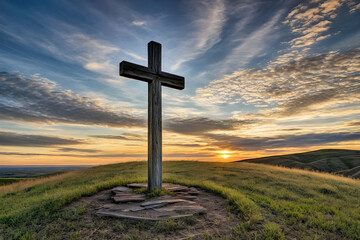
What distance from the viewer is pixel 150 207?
614 centimetres

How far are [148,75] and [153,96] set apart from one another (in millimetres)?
814

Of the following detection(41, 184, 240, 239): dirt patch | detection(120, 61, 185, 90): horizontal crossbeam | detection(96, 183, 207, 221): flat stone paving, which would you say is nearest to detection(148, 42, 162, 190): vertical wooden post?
detection(120, 61, 185, 90): horizontal crossbeam

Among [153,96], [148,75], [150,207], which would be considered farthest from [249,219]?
[148,75]

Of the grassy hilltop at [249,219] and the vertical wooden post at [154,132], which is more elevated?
the vertical wooden post at [154,132]

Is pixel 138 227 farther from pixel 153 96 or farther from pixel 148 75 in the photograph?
pixel 148 75

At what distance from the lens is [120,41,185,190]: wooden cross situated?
24.8 ft

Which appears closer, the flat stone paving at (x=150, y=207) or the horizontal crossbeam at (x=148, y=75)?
the flat stone paving at (x=150, y=207)

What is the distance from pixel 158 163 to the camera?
768 centimetres

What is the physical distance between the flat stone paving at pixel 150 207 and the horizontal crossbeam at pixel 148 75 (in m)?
4.16

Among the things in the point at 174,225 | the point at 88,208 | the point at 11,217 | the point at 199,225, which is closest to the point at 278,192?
the point at 199,225

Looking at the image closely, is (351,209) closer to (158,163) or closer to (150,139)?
(158,163)

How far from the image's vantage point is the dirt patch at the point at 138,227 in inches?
188

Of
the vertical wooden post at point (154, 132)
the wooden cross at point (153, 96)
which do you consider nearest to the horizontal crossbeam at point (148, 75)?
the wooden cross at point (153, 96)

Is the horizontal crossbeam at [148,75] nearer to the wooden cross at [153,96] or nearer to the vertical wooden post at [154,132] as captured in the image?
the wooden cross at [153,96]
